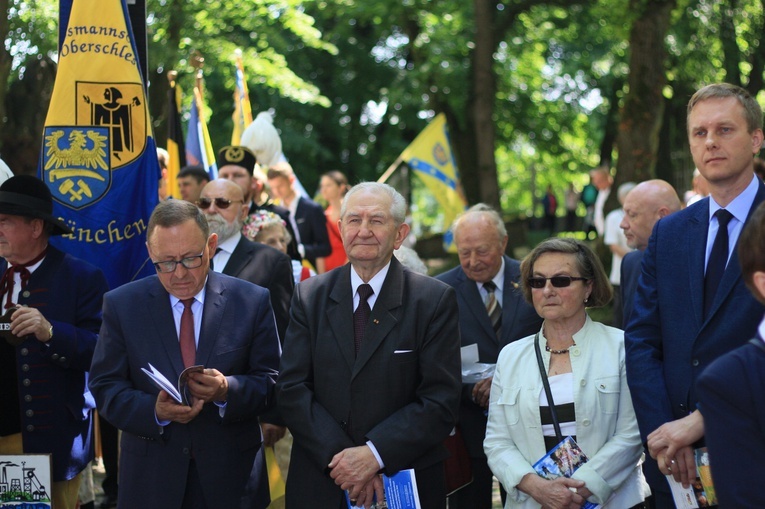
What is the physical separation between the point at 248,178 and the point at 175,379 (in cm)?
382

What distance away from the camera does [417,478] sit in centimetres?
466

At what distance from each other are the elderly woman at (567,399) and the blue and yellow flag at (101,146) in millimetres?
2789

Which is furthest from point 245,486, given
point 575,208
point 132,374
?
point 575,208

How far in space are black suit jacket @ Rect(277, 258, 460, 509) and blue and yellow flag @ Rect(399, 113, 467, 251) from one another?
10126 millimetres

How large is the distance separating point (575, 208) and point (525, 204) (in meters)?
18.7

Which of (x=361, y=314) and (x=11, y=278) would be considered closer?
(x=361, y=314)

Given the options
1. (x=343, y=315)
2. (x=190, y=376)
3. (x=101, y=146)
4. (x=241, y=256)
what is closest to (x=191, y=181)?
(x=101, y=146)

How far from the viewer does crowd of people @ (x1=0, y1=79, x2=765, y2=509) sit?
4.19 m

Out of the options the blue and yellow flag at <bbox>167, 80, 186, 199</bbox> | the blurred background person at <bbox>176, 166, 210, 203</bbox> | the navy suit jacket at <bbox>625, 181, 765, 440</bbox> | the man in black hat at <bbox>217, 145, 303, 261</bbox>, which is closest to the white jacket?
the navy suit jacket at <bbox>625, 181, 765, 440</bbox>

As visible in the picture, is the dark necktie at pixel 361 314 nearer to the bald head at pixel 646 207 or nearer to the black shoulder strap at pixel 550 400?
the black shoulder strap at pixel 550 400

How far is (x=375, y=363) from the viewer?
460 cm

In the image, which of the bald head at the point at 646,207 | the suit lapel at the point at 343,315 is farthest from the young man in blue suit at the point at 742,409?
the bald head at the point at 646,207

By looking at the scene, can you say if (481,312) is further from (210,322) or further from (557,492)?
(210,322)

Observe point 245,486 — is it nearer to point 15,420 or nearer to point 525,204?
point 15,420
